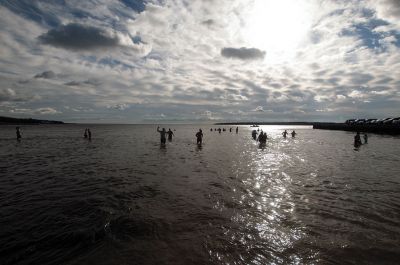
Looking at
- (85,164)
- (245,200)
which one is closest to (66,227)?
(245,200)

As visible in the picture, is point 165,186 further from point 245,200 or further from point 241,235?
point 241,235

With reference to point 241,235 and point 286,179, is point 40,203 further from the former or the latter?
point 286,179

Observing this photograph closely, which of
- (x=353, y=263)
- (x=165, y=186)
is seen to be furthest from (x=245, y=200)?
(x=353, y=263)

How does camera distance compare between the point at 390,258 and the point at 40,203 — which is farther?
the point at 40,203

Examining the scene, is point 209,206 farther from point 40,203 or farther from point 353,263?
point 40,203

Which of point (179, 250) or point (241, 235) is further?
point (241, 235)

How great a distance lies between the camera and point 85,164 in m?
19.1

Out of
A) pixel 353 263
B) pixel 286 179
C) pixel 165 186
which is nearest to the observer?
pixel 353 263

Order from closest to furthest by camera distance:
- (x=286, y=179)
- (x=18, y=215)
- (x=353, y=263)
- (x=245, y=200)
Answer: (x=353, y=263)
(x=18, y=215)
(x=245, y=200)
(x=286, y=179)

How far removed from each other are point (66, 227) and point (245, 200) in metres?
A: 6.31

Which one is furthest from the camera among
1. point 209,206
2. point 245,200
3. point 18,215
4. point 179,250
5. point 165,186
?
point 165,186

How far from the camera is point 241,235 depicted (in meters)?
7.00

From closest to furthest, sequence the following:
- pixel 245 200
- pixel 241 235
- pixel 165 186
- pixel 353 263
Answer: pixel 353 263 < pixel 241 235 < pixel 245 200 < pixel 165 186

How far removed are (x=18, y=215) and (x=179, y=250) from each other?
19.0ft
